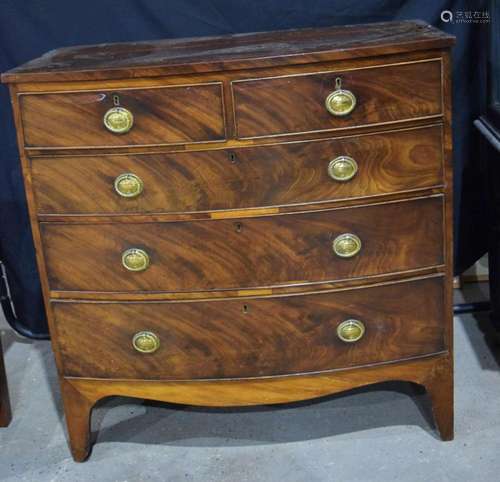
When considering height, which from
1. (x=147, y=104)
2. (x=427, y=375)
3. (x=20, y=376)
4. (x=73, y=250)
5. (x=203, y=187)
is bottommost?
(x=20, y=376)

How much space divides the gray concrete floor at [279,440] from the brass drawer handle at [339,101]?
2.91 feet

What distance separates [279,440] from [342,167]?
79cm

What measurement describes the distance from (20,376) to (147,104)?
1.18 m

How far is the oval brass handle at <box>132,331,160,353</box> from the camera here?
2.18 meters

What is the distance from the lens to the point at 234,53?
2.03 m

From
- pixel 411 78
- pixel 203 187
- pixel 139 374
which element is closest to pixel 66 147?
pixel 203 187

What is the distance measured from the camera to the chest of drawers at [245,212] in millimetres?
1970

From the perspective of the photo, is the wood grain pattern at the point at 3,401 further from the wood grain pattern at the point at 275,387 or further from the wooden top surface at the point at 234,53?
the wooden top surface at the point at 234,53

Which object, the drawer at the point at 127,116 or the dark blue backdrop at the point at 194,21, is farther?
the dark blue backdrop at the point at 194,21

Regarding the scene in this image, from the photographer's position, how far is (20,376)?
2.79m

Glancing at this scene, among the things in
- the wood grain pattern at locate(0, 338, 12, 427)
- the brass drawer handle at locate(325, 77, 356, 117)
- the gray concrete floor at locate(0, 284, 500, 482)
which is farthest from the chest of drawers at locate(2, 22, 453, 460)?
the wood grain pattern at locate(0, 338, 12, 427)

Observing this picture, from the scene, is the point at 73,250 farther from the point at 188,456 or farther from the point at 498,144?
the point at 498,144

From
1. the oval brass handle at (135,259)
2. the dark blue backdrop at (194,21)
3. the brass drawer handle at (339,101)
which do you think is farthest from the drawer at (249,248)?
the dark blue backdrop at (194,21)

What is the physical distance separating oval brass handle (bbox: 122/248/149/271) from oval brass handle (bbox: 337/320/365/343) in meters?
0.48
